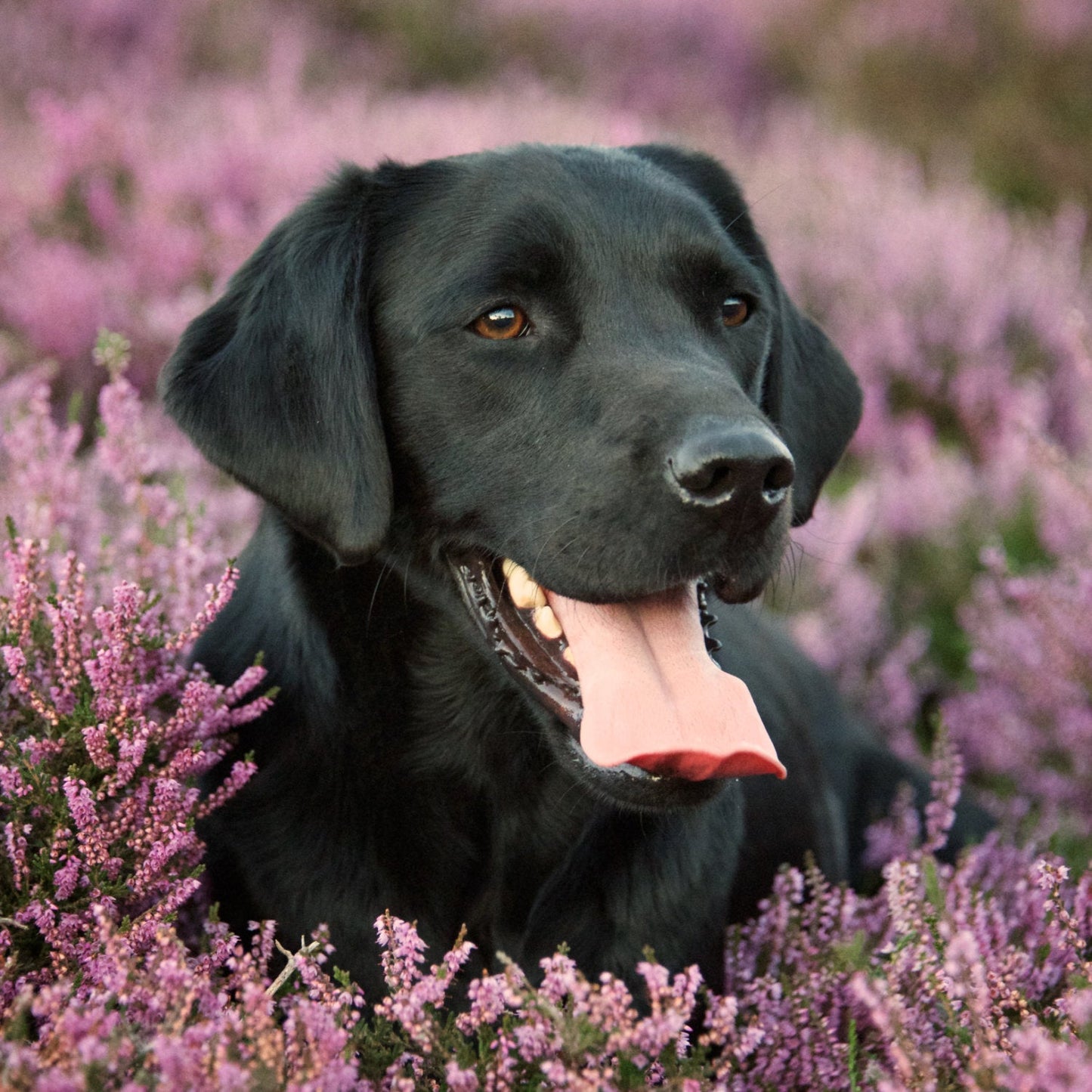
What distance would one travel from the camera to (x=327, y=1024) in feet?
4.86

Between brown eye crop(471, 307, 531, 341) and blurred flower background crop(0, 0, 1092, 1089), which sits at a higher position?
Result: brown eye crop(471, 307, 531, 341)

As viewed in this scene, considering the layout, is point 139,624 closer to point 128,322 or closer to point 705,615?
point 705,615

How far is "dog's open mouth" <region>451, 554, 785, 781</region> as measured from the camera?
1.81m

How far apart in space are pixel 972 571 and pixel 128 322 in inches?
127

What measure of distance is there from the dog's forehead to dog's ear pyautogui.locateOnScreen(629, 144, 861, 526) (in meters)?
0.28

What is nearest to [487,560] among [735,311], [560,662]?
[560,662]

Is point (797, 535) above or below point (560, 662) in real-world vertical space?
below

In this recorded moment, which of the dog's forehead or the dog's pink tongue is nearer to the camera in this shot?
the dog's pink tongue

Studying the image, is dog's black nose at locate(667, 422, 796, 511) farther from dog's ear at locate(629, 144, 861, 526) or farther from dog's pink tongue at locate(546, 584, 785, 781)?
dog's ear at locate(629, 144, 861, 526)

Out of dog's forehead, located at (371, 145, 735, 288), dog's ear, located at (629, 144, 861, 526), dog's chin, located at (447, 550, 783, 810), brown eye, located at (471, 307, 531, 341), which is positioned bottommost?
dog's chin, located at (447, 550, 783, 810)

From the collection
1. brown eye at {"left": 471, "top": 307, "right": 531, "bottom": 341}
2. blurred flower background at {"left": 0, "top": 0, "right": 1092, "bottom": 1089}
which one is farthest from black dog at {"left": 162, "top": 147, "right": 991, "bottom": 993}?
blurred flower background at {"left": 0, "top": 0, "right": 1092, "bottom": 1089}

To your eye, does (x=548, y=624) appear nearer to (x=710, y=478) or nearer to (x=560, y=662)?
(x=560, y=662)

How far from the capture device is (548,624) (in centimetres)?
203

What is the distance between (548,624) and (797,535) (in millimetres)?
2514
